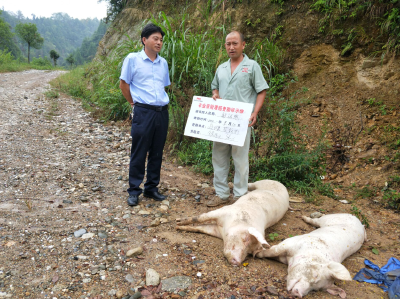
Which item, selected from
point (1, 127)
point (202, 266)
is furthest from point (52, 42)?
point (202, 266)

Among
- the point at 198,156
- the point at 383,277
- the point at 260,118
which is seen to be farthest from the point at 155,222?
the point at 260,118

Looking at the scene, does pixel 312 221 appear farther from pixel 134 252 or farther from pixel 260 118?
pixel 134 252

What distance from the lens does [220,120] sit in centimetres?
296

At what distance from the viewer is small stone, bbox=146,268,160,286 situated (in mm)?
1997

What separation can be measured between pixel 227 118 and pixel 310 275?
1.65 meters

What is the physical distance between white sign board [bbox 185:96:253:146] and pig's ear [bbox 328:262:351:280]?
4.47 feet

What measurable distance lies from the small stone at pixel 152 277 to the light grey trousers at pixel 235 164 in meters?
1.49

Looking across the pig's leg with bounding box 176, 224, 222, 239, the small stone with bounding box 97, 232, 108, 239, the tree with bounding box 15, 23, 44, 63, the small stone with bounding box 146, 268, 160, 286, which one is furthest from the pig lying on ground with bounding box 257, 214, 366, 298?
the tree with bounding box 15, 23, 44, 63

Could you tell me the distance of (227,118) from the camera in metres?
2.93

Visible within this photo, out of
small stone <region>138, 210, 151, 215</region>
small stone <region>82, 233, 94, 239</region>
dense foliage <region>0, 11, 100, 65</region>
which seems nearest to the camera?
small stone <region>82, 233, 94, 239</region>

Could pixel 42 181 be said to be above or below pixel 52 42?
below

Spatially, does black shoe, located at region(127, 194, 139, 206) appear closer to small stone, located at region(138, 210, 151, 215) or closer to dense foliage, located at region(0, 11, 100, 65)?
small stone, located at region(138, 210, 151, 215)

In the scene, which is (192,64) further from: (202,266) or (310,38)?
(202,266)

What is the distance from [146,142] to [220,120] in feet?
2.83
